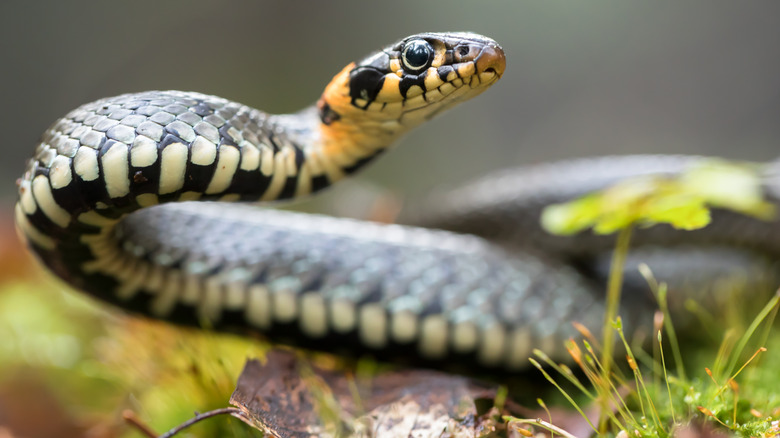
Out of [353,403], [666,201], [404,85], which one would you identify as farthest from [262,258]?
[666,201]

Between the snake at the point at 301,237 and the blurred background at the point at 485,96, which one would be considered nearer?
the snake at the point at 301,237

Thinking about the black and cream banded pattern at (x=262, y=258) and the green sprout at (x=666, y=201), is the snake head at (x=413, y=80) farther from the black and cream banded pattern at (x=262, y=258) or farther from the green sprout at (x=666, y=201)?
the green sprout at (x=666, y=201)

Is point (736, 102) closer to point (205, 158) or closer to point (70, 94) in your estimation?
point (205, 158)

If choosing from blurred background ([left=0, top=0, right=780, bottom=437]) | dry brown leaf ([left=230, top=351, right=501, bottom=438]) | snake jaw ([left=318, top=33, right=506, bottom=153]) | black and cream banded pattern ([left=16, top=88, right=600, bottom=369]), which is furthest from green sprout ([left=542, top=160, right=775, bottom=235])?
blurred background ([left=0, top=0, right=780, bottom=437])

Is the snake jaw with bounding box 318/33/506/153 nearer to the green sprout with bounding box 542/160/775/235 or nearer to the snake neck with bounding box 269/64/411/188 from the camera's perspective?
the snake neck with bounding box 269/64/411/188

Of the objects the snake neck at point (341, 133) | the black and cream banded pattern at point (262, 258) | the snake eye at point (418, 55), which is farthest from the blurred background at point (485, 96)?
the snake eye at point (418, 55)
